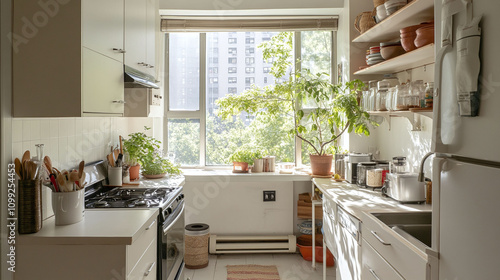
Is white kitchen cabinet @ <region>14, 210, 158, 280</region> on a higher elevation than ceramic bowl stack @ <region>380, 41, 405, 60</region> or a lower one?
lower

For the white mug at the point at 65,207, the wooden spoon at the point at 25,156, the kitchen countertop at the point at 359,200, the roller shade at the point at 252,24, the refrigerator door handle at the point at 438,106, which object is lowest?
the kitchen countertop at the point at 359,200

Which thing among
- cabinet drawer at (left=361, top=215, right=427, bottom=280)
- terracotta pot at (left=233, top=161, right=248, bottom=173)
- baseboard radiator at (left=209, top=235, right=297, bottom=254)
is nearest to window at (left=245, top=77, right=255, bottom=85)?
terracotta pot at (left=233, top=161, right=248, bottom=173)

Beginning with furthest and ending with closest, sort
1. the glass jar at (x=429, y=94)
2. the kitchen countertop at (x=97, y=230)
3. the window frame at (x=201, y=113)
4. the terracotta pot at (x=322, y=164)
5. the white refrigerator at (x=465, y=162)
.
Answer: the window frame at (x=201, y=113) < the terracotta pot at (x=322, y=164) < the glass jar at (x=429, y=94) < the kitchen countertop at (x=97, y=230) < the white refrigerator at (x=465, y=162)

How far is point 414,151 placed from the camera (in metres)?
3.09

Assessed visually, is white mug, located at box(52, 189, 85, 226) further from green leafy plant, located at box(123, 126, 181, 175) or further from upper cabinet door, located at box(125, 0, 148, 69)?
green leafy plant, located at box(123, 126, 181, 175)

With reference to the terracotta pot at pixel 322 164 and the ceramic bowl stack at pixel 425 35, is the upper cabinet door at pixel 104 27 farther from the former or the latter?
the terracotta pot at pixel 322 164

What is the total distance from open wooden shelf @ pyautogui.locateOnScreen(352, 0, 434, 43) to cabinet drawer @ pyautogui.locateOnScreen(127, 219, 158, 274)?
6.37 ft

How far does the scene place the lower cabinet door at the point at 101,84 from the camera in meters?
1.86

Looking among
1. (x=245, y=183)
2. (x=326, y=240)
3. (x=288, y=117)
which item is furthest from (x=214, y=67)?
(x=326, y=240)

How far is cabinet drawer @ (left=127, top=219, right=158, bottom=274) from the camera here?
1842 mm

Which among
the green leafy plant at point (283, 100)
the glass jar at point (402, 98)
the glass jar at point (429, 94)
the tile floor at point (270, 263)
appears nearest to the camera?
the glass jar at point (429, 94)

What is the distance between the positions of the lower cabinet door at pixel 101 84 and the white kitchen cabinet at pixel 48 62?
0.16 feet

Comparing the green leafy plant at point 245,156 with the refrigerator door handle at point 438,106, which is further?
the green leafy plant at point 245,156

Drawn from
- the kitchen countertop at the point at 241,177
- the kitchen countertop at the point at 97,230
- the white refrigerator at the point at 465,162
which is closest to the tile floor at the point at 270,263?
the kitchen countertop at the point at 241,177
